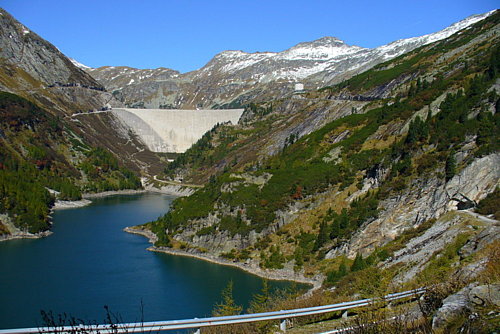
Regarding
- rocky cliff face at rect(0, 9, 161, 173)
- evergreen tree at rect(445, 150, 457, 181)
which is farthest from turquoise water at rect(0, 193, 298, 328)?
rocky cliff face at rect(0, 9, 161, 173)

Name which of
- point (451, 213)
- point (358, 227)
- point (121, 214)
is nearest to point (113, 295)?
point (358, 227)

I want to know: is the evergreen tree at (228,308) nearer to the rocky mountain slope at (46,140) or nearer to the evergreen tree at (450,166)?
the evergreen tree at (450,166)

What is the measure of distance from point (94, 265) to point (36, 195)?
128 ft

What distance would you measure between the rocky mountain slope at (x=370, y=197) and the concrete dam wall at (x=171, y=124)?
361ft

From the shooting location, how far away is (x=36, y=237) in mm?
68688

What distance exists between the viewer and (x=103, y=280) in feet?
156

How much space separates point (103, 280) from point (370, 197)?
2949 centimetres

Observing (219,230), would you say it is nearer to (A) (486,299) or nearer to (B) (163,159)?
(A) (486,299)

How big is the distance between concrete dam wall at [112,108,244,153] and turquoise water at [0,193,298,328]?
11452cm

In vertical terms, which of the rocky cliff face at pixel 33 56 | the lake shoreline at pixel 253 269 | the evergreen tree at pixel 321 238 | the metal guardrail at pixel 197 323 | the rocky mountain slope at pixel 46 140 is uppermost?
the rocky cliff face at pixel 33 56

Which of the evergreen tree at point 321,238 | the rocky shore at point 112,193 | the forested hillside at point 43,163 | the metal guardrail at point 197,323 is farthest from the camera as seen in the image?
the rocky shore at point 112,193

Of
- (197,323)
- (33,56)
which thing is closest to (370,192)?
(197,323)

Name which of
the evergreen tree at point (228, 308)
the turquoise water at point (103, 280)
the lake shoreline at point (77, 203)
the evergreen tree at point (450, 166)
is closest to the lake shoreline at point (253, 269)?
the turquoise water at point (103, 280)

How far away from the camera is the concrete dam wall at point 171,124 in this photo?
18562 centimetres
